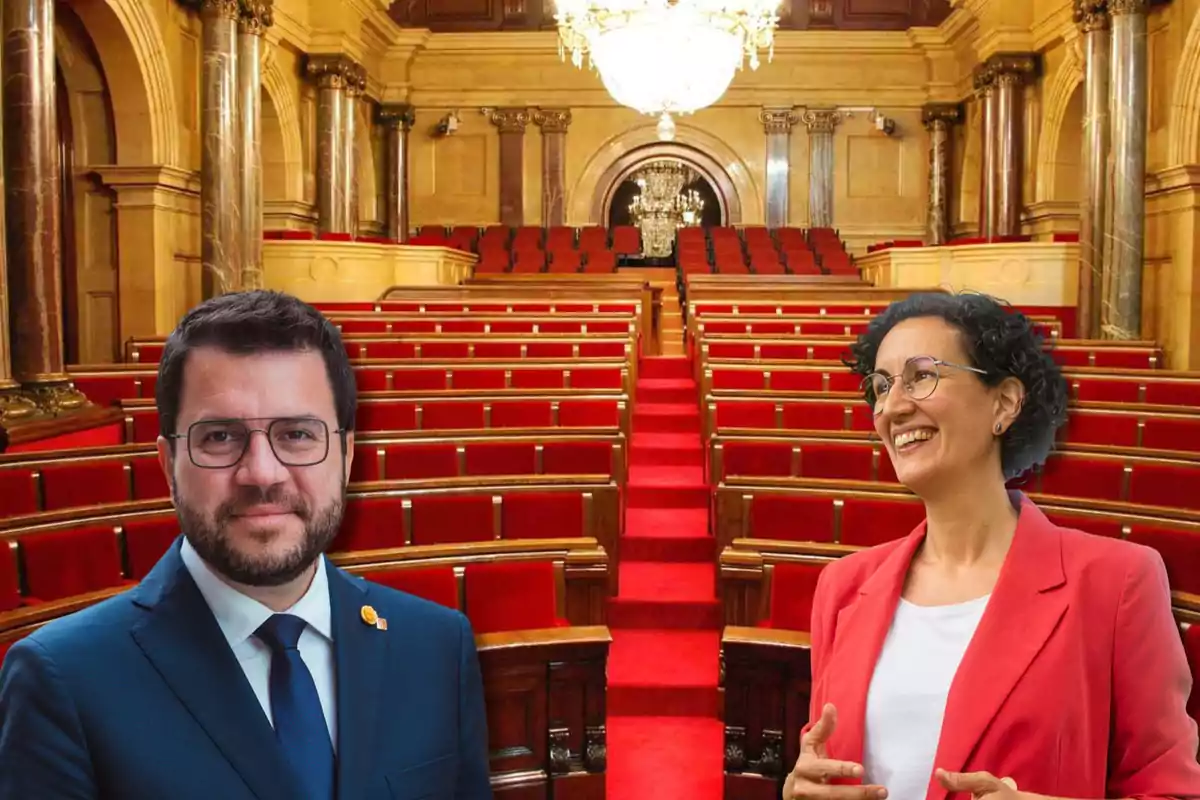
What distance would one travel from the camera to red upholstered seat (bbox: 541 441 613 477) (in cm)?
414

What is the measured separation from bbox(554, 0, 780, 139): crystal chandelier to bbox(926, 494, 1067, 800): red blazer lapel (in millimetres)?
8764

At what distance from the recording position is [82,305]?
8.56 m

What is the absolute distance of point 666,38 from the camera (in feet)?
31.2

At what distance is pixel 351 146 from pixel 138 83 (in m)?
4.56

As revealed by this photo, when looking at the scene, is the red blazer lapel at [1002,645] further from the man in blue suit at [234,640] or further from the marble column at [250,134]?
the marble column at [250,134]

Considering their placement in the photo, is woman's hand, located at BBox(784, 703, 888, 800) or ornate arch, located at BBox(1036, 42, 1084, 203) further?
ornate arch, located at BBox(1036, 42, 1084, 203)

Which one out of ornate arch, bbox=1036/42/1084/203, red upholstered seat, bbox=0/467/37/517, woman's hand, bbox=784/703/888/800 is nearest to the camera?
woman's hand, bbox=784/703/888/800

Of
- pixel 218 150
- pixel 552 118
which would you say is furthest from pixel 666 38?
pixel 552 118

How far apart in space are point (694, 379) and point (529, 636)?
4895 mm

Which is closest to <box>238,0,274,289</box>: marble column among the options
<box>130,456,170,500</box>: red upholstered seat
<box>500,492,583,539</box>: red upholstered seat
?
<box>130,456,170,500</box>: red upholstered seat

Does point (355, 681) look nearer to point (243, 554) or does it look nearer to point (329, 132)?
point (243, 554)

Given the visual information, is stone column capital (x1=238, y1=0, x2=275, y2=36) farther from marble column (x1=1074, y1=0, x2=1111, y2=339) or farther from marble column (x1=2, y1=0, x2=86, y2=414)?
marble column (x1=1074, y1=0, x2=1111, y2=339)

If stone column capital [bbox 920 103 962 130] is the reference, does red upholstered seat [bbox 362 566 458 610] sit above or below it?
below

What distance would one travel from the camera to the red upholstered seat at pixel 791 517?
3.33m
